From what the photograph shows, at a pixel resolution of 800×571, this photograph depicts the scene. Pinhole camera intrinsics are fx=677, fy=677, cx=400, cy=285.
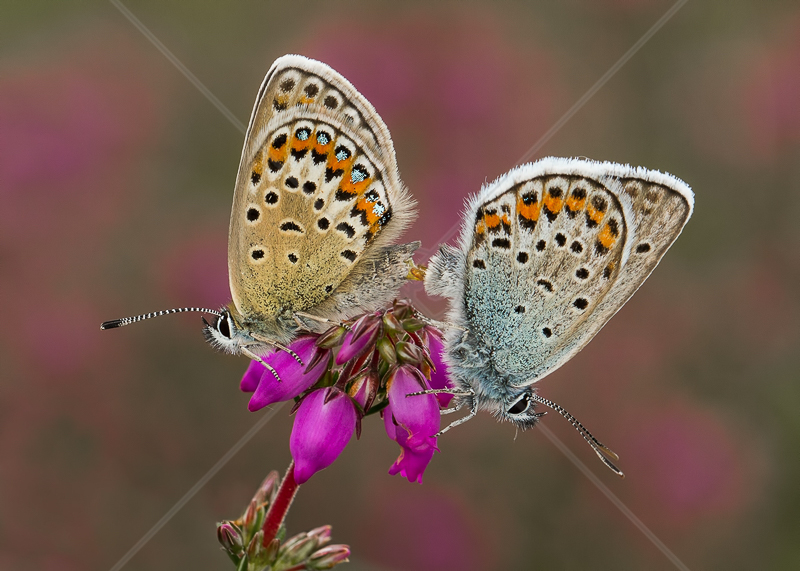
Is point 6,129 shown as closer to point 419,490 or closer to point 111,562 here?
point 111,562

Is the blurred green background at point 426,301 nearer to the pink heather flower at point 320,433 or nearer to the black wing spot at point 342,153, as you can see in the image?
the black wing spot at point 342,153

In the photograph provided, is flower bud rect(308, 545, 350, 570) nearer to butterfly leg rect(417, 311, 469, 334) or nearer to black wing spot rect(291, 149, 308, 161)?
butterfly leg rect(417, 311, 469, 334)

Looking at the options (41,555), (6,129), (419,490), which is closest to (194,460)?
(41,555)

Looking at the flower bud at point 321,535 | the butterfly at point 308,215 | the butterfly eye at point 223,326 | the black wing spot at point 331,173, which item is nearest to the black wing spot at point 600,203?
the butterfly at point 308,215

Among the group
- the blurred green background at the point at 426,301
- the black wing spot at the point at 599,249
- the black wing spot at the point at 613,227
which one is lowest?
the blurred green background at the point at 426,301

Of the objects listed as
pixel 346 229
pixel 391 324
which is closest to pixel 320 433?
pixel 391 324

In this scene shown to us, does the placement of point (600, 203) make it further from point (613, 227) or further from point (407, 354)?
point (407, 354)

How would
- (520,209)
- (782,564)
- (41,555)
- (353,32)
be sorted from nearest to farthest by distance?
(520,209) → (41,555) → (782,564) → (353,32)
